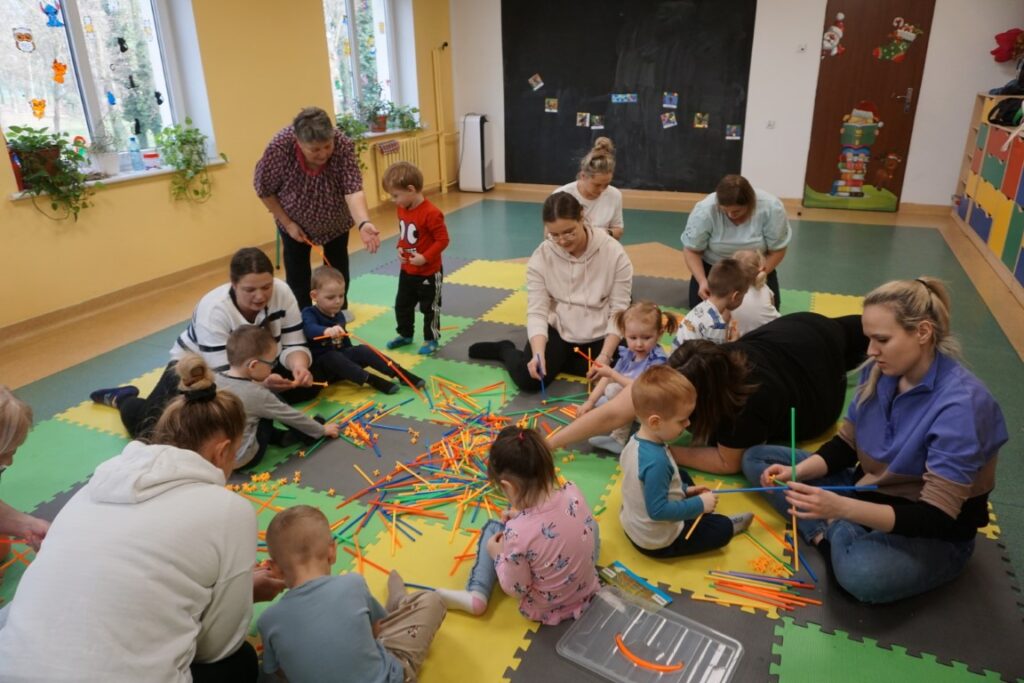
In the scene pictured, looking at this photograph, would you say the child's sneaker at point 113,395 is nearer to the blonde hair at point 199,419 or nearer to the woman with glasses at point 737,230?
the blonde hair at point 199,419

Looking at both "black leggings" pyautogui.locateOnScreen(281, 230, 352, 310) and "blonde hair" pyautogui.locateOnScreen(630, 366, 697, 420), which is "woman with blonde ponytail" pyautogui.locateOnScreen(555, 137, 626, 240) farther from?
"blonde hair" pyautogui.locateOnScreen(630, 366, 697, 420)

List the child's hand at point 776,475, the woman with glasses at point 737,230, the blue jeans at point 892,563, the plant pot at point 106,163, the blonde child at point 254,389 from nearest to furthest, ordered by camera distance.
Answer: the blue jeans at point 892,563
the child's hand at point 776,475
the blonde child at point 254,389
the woman with glasses at point 737,230
the plant pot at point 106,163

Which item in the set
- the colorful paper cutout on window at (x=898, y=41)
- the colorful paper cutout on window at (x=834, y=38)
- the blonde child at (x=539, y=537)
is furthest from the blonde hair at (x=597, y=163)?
the colorful paper cutout on window at (x=898, y=41)

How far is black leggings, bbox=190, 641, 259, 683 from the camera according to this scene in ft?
5.73

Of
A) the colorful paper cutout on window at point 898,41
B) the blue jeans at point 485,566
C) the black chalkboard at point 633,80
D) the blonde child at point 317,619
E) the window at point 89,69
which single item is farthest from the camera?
the black chalkboard at point 633,80

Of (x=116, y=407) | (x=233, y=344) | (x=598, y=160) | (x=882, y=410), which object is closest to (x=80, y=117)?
(x=116, y=407)

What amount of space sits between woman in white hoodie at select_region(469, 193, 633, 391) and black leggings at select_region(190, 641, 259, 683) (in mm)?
2027

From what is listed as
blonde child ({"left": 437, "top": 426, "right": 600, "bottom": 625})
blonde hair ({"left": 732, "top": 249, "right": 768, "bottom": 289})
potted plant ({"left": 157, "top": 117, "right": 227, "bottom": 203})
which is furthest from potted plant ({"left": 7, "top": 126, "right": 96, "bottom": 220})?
blonde hair ({"left": 732, "top": 249, "right": 768, "bottom": 289})

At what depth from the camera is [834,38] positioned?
300 inches

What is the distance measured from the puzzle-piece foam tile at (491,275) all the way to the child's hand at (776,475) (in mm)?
3175

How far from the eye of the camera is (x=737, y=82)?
322 inches

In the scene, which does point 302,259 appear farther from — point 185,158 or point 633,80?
point 633,80

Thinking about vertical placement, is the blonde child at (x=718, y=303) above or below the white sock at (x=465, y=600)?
above

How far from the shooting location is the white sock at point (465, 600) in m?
2.21
